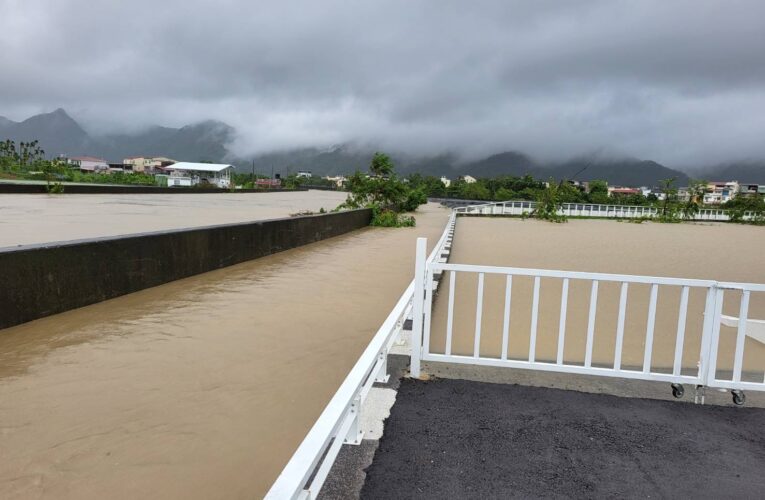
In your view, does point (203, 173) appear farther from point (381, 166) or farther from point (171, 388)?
point (171, 388)

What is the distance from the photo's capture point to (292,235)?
45.9 ft

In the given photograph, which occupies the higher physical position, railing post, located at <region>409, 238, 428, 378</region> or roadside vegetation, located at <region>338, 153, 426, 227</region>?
roadside vegetation, located at <region>338, 153, 426, 227</region>

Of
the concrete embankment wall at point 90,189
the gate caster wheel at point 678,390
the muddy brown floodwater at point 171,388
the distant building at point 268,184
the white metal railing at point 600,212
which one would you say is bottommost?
the muddy brown floodwater at point 171,388

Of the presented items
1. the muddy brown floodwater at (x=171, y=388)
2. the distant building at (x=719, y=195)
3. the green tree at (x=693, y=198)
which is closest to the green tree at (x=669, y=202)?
the green tree at (x=693, y=198)

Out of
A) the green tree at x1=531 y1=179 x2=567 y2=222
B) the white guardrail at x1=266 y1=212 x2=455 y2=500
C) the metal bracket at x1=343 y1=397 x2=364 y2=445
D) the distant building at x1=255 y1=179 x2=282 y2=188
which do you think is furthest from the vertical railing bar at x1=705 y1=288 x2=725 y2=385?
the distant building at x1=255 y1=179 x2=282 y2=188

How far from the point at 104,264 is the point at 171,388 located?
132 inches

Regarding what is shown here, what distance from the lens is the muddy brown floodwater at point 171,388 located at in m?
2.95

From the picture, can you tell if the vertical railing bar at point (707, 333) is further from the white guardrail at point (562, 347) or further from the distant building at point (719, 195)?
the distant building at point (719, 195)

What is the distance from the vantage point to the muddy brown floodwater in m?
2.95

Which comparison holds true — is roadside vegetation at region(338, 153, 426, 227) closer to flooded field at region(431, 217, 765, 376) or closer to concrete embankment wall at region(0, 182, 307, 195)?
flooded field at region(431, 217, 765, 376)

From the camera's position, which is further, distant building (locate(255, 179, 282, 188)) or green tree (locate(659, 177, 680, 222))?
distant building (locate(255, 179, 282, 188))

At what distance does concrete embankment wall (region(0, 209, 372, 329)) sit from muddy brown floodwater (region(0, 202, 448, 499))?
0.18m

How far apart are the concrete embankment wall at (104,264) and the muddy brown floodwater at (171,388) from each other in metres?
0.18

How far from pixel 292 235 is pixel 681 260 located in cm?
1087
